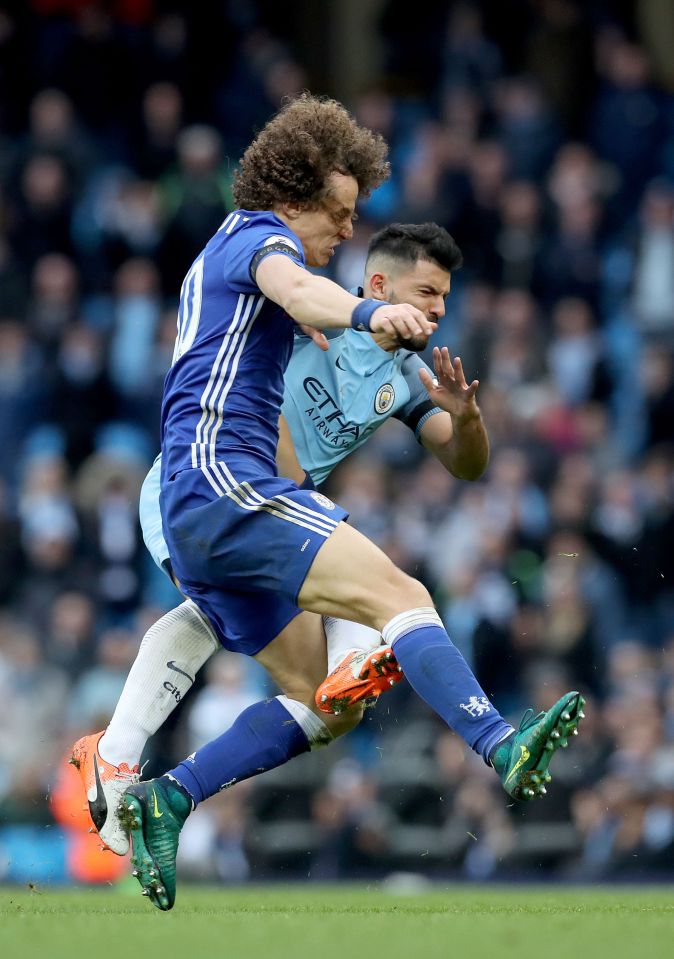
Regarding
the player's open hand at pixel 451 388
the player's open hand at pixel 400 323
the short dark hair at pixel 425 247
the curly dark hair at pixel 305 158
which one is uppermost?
the curly dark hair at pixel 305 158

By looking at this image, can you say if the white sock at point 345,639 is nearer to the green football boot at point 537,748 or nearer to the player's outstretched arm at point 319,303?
the green football boot at point 537,748

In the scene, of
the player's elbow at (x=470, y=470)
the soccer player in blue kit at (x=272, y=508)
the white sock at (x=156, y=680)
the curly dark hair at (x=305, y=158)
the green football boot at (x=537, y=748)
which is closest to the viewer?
the green football boot at (x=537, y=748)

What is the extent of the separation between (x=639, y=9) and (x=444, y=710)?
36.6 ft

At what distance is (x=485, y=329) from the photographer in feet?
38.6

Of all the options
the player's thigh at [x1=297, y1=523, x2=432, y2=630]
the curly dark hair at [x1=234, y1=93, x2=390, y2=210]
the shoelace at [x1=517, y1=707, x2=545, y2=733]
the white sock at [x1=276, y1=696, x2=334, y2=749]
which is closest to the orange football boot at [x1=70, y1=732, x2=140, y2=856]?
the white sock at [x1=276, y1=696, x2=334, y2=749]

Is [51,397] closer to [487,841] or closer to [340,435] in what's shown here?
[487,841]

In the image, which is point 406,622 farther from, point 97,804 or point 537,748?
point 97,804

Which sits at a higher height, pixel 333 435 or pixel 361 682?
pixel 333 435

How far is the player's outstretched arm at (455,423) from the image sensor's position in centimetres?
582

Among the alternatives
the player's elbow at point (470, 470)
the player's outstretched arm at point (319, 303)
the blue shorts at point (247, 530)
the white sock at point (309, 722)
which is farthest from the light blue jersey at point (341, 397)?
the player's outstretched arm at point (319, 303)

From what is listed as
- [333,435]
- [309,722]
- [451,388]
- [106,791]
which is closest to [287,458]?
[333,435]

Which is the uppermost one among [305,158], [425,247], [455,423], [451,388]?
[305,158]

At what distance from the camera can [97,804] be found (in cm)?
615

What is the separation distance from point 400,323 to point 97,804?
7.18 ft
